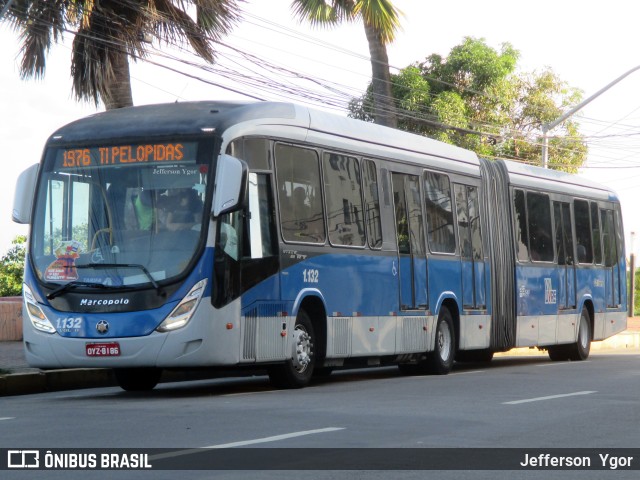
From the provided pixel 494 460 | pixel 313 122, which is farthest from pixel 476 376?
pixel 494 460

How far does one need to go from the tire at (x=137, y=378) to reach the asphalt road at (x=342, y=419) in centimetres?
16

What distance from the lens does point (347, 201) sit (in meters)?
16.4

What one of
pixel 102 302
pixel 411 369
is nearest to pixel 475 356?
pixel 411 369

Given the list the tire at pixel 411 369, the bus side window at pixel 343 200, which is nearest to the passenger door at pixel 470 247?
the tire at pixel 411 369

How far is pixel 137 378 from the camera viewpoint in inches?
612

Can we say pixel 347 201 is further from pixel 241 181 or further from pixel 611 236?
pixel 611 236

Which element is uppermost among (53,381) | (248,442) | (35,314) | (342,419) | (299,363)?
(35,314)

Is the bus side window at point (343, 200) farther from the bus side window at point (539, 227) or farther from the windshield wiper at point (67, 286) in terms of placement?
the bus side window at point (539, 227)

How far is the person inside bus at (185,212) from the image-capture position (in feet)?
44.5

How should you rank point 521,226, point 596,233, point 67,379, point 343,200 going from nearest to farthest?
point 343,200 < point 67,379 < point 521,226 < point 596,233

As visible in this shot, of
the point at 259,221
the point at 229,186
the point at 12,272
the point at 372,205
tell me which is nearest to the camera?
the point at 229,186

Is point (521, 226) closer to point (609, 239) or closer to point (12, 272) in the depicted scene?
point (609, 239)

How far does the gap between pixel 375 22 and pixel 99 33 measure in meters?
8.74

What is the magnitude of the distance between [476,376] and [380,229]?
2.58 metres
